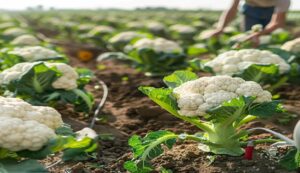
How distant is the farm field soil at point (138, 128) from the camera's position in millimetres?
3777

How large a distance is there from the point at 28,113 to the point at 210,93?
4.25 ft

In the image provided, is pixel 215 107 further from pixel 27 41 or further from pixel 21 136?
pixel 27 41

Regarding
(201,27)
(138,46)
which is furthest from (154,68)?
(201,27)

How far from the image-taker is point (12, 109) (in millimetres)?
3375

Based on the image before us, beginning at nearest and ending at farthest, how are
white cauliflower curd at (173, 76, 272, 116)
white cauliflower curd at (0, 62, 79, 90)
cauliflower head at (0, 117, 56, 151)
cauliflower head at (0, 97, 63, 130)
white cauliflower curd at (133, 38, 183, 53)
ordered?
1. cauliflower head at (0, 117, 56, 151)
2. cauliflower head at (0, 97, 63, 130)
3. white cauliflower curd at (173, 76, 272, 116)
4. white cauliflower curd at (0, 62, 79, 90)
5. white cauliflower curd at (133, 38, 183, 53)

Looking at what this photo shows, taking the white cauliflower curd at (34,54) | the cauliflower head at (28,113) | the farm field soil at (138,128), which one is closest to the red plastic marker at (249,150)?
the farm field soil at (138,128)

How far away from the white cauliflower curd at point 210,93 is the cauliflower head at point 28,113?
35.3 inches

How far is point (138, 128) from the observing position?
17.8ft

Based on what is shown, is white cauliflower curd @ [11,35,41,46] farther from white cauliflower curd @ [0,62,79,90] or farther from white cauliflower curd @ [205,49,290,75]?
white cauliflower curd @ [205,49,290,75]

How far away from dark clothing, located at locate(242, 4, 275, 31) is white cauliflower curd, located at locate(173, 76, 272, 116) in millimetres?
4273

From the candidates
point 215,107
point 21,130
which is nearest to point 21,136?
point 21,130

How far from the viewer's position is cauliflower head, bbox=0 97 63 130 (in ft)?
11.0

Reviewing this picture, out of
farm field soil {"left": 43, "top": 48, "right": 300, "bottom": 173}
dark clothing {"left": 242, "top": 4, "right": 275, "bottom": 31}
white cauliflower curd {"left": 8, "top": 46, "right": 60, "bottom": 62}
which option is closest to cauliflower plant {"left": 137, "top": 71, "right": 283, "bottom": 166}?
farm field soil {"left": 43, "top": 48, "right": 300, "bottom": 173}

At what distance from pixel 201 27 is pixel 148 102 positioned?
13511 mm
